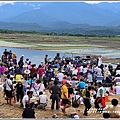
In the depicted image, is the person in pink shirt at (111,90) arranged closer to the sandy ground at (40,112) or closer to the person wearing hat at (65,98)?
the sandy ground at (40,112)

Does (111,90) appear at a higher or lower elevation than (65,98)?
lower

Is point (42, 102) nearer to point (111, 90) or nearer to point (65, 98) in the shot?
point (65, 98)

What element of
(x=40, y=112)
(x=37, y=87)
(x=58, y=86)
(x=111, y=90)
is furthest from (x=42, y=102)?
(x=111, y=90)

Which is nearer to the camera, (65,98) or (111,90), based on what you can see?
(65,98)

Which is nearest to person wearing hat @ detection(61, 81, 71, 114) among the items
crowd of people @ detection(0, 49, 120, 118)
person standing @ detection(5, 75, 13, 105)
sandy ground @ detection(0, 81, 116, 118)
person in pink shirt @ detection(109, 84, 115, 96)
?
crowd of people @ detection(0, 49, 120, 118)

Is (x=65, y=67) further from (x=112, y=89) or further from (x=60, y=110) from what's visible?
(x=60, y=110)

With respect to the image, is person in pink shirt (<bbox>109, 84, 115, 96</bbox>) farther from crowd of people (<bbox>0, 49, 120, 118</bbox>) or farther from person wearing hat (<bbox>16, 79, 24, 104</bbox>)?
person wearing hat (<bbox>16, 79, 24, 104</bbox>)

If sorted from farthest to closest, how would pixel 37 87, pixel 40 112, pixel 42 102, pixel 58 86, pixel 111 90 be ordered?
pixel 111 90, pixel 37 87, pixel 42 102, pixel 40 112, pixel 58 86

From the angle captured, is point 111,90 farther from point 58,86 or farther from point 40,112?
point 40,112

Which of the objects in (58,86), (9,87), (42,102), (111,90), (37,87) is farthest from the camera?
(111,90)

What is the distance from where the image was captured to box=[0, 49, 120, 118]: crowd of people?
365 inches

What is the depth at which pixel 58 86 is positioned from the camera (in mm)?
9273

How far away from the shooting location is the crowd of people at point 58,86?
9.27 m

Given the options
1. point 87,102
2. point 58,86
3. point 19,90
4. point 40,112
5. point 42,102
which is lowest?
point 40,112
